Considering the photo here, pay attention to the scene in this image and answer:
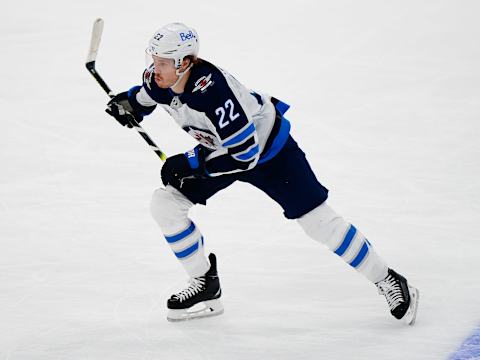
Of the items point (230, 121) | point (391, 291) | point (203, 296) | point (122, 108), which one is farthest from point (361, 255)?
point (122, 108)

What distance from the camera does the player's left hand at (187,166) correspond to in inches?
139

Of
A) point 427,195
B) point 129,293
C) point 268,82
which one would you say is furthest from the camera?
point 268,82

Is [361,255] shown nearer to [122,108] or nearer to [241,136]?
[241,136]

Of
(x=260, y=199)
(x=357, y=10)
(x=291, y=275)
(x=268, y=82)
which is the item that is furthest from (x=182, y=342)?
(x=357, y=10)

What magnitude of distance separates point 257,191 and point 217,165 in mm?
1939

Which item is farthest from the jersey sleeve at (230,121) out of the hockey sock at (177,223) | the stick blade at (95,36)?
the stick blade at (95,36)

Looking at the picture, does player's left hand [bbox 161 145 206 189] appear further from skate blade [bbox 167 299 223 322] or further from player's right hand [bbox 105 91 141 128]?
skate blade [bbox 167 299 223 322]

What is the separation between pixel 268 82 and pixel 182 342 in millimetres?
4062

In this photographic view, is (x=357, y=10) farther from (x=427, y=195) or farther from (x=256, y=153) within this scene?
(x=256, y=153)

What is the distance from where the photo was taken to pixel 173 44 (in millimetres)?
3361

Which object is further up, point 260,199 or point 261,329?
point 261,329

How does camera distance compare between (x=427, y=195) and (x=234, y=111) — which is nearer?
(x=234, y=111)

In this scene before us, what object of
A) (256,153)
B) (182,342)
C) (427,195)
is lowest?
(427,195)

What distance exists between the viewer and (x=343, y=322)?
3.70 meters
